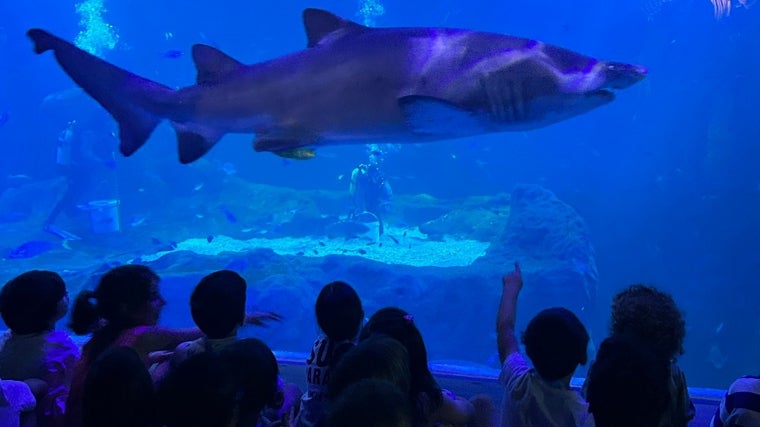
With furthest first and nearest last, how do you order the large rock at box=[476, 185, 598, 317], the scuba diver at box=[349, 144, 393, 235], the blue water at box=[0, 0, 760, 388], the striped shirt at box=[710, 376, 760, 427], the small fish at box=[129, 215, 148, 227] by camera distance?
the small fish at box=[129, 215, 148, 227], the scuba diver at box=[349, 144, 393, 235], the blue water at box=[0, 0, 760, 388], the large rock at box=[476, 185, 598, 317], the striped shirt at box=[710, 376, 760, 427]

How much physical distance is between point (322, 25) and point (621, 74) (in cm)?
117

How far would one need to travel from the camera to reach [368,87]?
6.25 ft

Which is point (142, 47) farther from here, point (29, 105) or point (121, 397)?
point (121, 397)

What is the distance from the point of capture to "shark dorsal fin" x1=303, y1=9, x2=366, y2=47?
2.09m

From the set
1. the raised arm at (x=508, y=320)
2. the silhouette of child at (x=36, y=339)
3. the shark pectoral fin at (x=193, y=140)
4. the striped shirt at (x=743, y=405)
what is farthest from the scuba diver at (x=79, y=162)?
the striped shirt at (x=743, y=405)

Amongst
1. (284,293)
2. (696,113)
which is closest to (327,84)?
(284,293)

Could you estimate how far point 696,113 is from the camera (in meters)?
26.2

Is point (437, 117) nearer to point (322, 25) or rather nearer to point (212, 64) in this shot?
point (322, 25)

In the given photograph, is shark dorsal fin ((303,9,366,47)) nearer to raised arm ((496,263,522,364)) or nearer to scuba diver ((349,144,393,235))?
raised arm ((496,263,522,364))

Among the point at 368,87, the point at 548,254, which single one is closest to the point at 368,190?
the point at 548,254

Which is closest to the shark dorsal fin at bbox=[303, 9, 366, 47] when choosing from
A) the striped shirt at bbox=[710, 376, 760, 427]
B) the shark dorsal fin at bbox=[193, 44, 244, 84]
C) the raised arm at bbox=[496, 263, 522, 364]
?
the shark dorsal fin at bbox=[193, 44, 244, 84]

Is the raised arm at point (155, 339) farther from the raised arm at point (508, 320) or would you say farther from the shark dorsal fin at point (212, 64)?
the raised arm at point (508, 320)

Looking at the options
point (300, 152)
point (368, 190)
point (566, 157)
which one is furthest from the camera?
point (566, 157)

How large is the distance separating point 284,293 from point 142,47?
36.0 m
